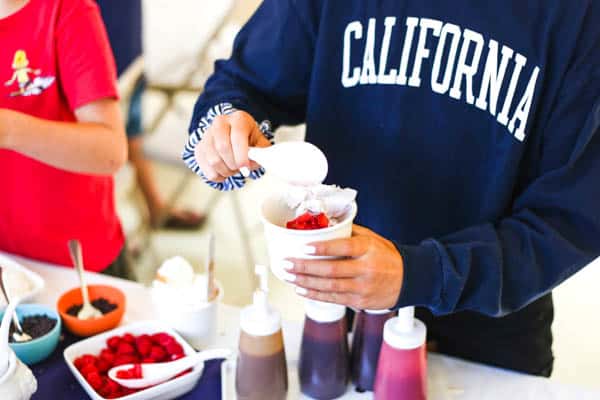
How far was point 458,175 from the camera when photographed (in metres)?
1.08

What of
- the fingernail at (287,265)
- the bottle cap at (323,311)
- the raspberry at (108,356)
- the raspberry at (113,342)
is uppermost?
the fingernail at (287,265)

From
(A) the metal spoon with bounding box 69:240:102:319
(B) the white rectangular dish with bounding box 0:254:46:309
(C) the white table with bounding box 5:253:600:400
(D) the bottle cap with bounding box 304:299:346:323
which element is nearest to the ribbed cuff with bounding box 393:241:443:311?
(D) the bottle cap with bounding box 304:299:346:323

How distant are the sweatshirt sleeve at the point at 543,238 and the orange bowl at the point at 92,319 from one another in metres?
0.50

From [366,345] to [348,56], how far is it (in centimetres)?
44

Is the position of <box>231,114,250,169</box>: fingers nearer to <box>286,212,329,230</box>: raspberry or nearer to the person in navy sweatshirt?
the person in navy sweatshirt

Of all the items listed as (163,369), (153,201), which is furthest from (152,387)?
(153,201)

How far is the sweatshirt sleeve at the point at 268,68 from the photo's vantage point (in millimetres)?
1104

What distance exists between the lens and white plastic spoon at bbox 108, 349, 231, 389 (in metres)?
0.97

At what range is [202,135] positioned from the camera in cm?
102

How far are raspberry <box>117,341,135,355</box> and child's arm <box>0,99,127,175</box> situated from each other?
37 cm

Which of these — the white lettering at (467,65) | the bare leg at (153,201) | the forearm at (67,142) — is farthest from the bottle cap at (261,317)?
the bare leg at (153,201)

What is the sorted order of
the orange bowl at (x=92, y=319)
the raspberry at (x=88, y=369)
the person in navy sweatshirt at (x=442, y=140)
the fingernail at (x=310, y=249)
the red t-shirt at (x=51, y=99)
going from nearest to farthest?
1. the fingernail at (x=310, y=249)
2. the person in navy sweatshirt at (x=442, y=140)
3. the raspberry at (x=88, y=369)
4. the orange bowl at (x=92, y=319)
5. the red t-shirt at (x=51, y=99)

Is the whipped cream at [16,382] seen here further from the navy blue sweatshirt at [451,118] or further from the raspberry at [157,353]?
the navy blue sweatshirt at [451,118]

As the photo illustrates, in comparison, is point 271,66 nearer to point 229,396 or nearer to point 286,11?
point 286,11
